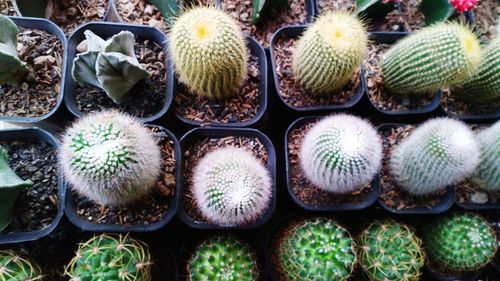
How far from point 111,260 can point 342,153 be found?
2.27ft

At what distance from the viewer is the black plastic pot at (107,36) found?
1397 millimetres

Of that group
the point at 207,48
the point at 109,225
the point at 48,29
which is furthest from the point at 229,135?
the point at 48,29

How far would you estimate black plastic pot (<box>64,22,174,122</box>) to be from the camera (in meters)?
1.40

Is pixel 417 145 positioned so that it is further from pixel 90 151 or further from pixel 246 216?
pixel 90 151

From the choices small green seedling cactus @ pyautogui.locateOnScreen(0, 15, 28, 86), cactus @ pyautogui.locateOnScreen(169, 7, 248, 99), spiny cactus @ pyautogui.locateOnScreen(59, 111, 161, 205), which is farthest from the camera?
small green seedling cactus @ pyautogui.locateOnScreen(0, 15, 28, 86)

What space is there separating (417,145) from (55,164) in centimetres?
111

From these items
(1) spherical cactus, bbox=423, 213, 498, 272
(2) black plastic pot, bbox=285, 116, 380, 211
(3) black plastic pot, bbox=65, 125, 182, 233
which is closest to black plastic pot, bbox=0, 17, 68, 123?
(3) black plastic pot, bbox=65, 125, 182, 233

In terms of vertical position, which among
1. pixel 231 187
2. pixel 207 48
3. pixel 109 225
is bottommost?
pixel 109 225

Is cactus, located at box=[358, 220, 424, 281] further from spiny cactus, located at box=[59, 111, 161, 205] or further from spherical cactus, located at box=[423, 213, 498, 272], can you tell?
spiny cactus, located at box=[59, 111, 161, 205]

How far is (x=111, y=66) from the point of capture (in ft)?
4.16

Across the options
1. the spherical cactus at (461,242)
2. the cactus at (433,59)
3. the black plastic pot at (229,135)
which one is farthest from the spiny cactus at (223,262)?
the cactus at (433,59)

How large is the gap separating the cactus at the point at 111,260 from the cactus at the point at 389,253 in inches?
26.4

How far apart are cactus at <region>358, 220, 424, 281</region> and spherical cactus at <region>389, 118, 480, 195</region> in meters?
0.16

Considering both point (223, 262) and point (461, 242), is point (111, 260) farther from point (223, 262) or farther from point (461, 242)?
point (461, 242)
